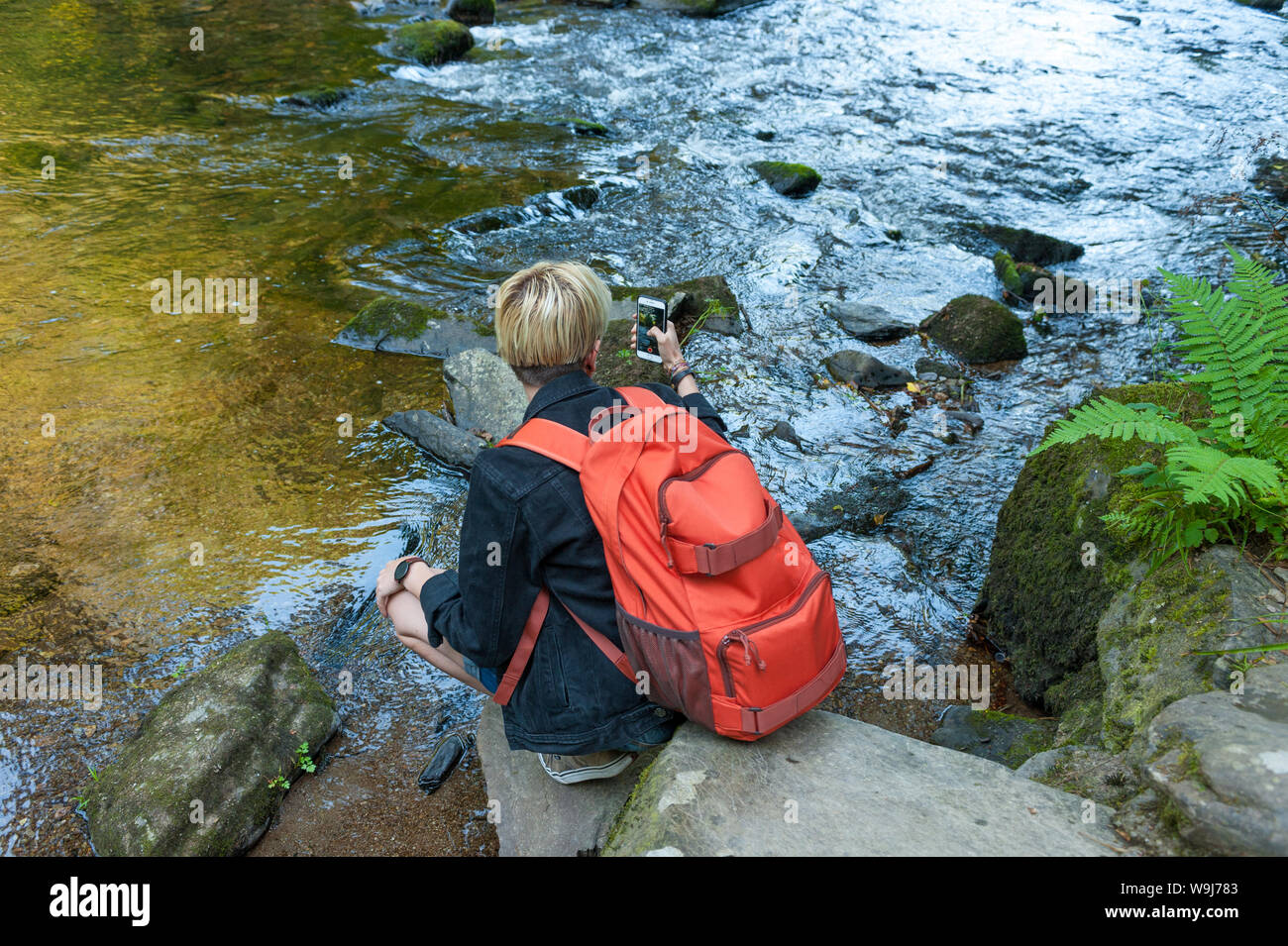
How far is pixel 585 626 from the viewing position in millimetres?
2941

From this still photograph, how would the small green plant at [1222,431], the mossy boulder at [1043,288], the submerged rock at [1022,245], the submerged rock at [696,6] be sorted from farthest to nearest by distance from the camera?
the submerged rock at [696,6] < the submerged rock at [1022,245] < the mossy boulder at [1043,288] < the small green plant at [1222,431]

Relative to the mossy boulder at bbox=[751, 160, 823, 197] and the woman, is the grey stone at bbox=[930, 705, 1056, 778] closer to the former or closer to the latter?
the woman

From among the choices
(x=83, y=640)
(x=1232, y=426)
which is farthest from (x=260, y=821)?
(x=1232, y=426)

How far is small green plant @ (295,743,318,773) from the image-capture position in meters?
3.77

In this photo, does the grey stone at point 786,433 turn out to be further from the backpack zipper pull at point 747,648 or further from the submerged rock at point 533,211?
the submerged rock at point 533,211

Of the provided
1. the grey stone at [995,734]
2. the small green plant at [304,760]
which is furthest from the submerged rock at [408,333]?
the grey stone at [995,734]

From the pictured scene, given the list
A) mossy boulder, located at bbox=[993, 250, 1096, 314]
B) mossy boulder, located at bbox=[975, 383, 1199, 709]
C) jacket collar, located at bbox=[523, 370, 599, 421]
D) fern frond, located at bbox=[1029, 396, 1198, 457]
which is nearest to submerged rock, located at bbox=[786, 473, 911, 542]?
mossy boulder, located at bbox=[975, 383, 1199, 709]

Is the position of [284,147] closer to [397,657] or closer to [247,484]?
[247,484]

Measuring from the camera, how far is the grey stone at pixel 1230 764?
232cm

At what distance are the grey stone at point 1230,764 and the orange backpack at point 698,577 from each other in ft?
3.49

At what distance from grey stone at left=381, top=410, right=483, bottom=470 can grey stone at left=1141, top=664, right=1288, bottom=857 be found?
13.7 ft

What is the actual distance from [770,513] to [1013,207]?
846 cm

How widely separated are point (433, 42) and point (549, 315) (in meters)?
13.2

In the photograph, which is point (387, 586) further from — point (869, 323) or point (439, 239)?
point (439, 239)
